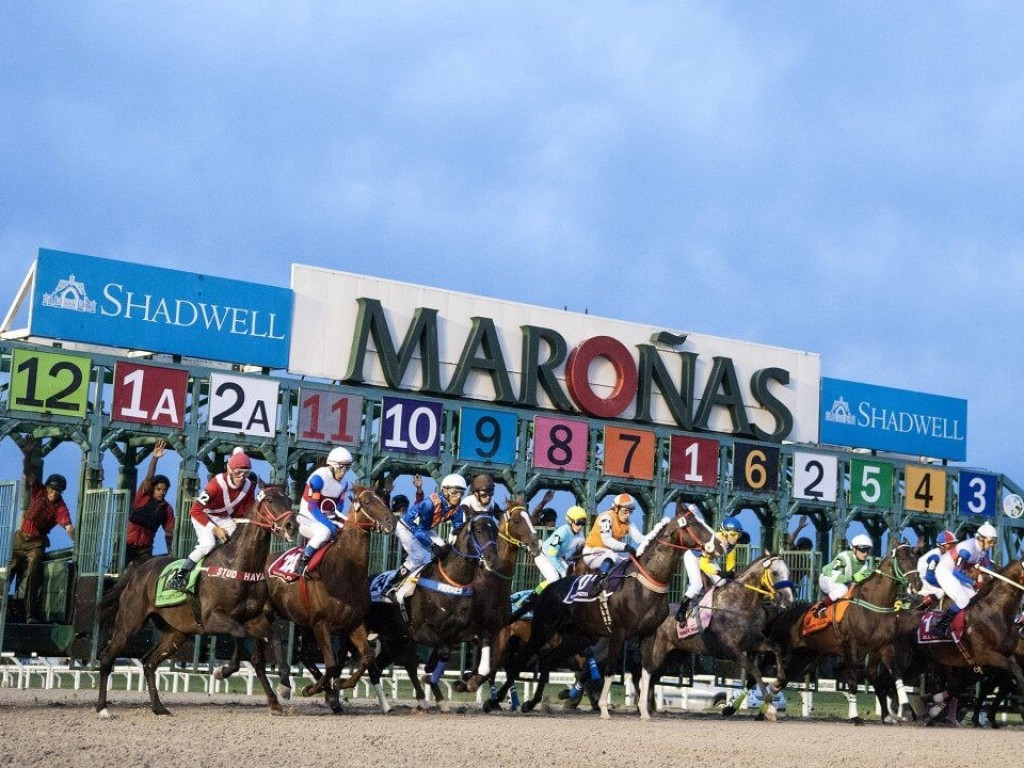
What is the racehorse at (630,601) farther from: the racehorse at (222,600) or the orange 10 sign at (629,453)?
the orange 10 sign at (629,453)

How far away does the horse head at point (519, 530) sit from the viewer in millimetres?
16203

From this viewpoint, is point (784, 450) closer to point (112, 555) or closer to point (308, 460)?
point (308, 460)


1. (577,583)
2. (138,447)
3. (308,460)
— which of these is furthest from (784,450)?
(577,583)

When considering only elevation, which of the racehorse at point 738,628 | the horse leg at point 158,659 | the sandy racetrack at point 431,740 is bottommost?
the sandy racetrack at point 431,740

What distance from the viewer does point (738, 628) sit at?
18156 mm

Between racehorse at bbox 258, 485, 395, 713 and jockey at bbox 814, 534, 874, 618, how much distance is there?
640 cm

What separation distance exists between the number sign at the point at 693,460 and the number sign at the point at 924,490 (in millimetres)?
5463

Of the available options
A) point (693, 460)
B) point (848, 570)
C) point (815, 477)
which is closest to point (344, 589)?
point (848, 570)

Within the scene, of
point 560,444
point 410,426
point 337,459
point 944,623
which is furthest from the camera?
point 560,444

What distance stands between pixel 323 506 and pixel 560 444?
45.7ft

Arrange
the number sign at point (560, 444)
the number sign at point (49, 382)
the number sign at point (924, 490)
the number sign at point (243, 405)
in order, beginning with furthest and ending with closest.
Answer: the number sign at point (924, 490)
the number sign at point (560, 444)
the number sign at point (243, 405)
the number sign at point (49, 382)

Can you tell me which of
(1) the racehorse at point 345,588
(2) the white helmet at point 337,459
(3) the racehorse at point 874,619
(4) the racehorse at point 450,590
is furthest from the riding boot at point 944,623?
(2) the white helmet at point 337,459

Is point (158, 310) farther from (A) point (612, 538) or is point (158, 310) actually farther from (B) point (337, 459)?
(B) point (337, 459)

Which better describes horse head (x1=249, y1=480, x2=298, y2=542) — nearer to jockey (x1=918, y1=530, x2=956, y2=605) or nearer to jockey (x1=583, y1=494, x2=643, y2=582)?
jockey (x1=583, y1=494, x2=643, y2=582)
